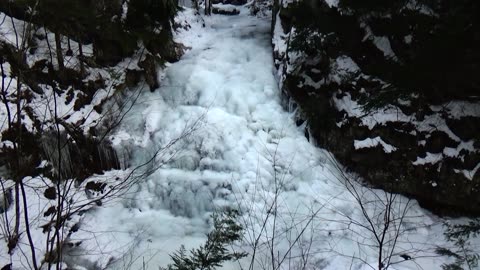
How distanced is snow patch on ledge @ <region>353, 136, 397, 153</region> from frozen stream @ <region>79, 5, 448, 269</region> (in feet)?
2.50

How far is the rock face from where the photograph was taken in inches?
244

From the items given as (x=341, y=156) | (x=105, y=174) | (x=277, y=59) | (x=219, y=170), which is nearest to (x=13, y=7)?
(x=105, y=174)

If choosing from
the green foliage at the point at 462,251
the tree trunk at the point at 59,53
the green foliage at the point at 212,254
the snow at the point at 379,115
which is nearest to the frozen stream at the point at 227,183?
Result: the green foliage at the point at 462,251

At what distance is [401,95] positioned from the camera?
679 cm

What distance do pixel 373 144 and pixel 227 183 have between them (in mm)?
2982

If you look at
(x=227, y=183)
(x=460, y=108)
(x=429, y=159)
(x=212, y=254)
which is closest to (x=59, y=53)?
(x=227, y=183)

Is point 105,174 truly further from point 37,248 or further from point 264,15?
point 264,15

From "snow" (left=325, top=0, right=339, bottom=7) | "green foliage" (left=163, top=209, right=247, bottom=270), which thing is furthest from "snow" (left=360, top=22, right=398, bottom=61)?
"green foliage" (left=163, top=209, right=247, bottom=270)

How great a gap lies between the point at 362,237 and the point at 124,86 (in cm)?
626

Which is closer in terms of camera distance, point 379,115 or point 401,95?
point 401,95

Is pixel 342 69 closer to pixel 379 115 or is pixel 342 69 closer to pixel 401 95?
pixel 379 115

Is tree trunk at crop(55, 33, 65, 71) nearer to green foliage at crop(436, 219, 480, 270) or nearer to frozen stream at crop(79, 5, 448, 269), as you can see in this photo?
frozen stream at crop(79, 5, 448, 269)

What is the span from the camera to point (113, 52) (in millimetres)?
8953

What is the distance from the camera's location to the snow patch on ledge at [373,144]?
6910 mm
